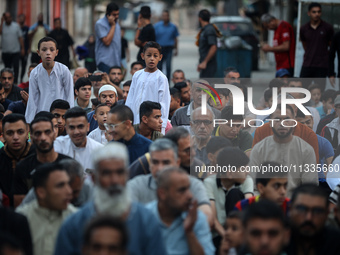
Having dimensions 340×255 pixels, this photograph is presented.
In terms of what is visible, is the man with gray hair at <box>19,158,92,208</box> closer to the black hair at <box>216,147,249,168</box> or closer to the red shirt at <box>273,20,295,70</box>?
the black hair at <box>216,147,249,168</box>

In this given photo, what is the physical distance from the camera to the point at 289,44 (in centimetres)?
1348

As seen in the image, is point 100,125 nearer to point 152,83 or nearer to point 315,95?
point 152,83

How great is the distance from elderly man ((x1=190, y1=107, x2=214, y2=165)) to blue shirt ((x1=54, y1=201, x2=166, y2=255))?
2.82 m

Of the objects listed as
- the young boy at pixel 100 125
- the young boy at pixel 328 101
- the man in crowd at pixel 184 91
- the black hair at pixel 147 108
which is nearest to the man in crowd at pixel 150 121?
the black hair at pixel 147 108

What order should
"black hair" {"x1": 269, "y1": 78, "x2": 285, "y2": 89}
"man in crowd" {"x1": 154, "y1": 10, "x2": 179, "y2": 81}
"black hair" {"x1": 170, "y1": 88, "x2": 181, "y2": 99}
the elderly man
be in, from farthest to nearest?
"man in crowd" {"x1": 154, "y1": 10, "x2": 179, "y2": 81}, "black hair" {"x1": 269, "y1": 78, "x2": 285, "y2": 89}, "black hair" {"x1": 170, "y1": 88, "x2": 181, "y2": 99}, the elderly man

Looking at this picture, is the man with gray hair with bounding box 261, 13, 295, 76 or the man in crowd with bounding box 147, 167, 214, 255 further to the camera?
the man with gray hair with bounding box 261, 13, 295, 76

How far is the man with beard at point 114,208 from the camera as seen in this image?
14.5 feet

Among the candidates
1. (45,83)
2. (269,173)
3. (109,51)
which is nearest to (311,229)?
(269,173)

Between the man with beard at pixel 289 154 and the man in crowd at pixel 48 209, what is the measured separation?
95.9 inches

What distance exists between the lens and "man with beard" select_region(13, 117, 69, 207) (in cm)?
632

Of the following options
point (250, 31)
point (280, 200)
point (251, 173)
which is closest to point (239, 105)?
point (251, 173)

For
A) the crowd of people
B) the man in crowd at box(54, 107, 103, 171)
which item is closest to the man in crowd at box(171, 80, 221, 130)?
the crowd of people

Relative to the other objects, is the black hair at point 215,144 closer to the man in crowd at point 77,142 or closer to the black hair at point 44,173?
the man in crowd at point 77,142

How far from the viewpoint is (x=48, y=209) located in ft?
17.2
